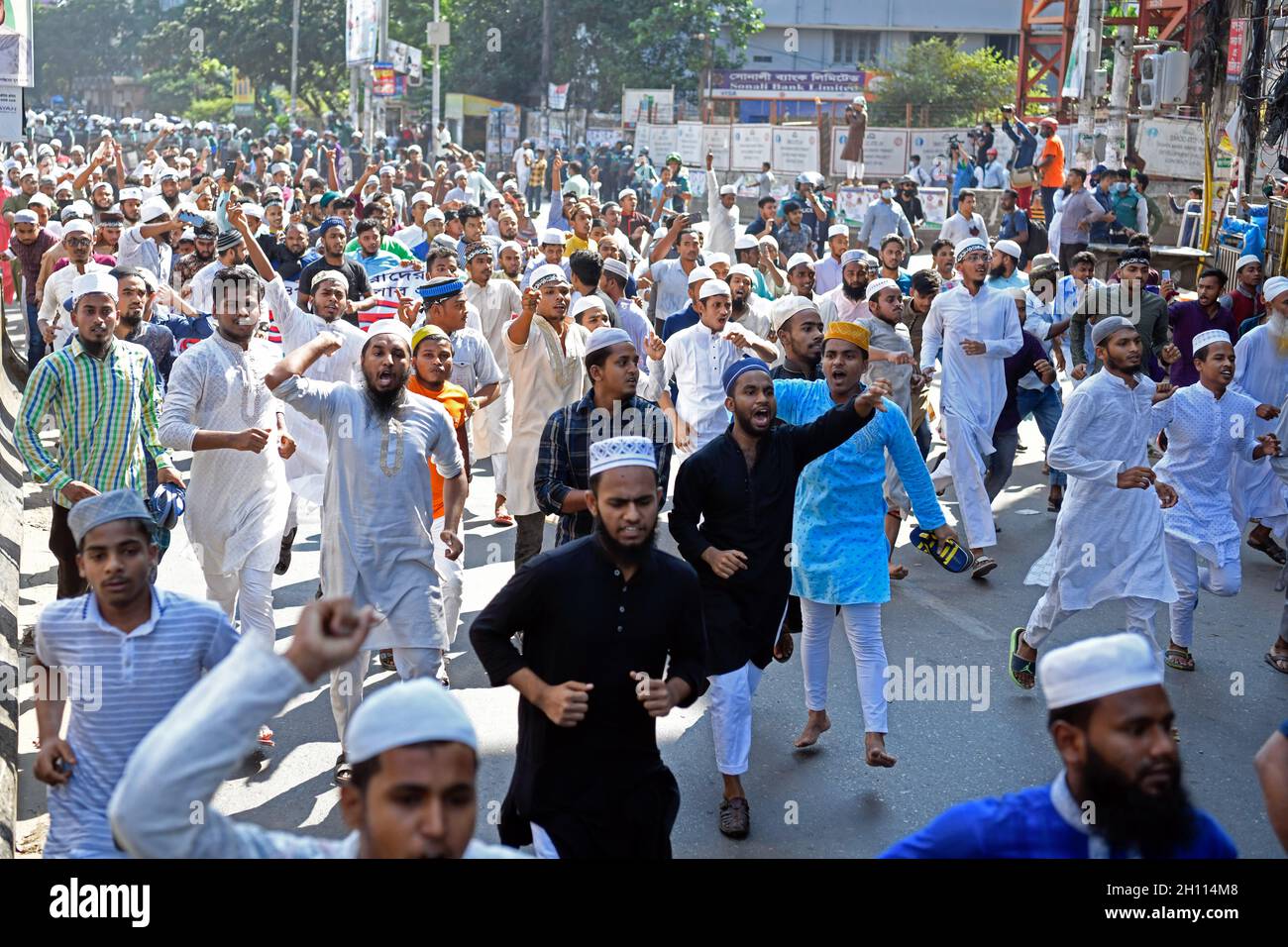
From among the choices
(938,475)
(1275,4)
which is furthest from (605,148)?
(938,475)

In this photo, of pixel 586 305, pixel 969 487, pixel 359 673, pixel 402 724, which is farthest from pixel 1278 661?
pixel 402 724

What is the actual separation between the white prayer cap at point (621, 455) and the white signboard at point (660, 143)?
39019mm

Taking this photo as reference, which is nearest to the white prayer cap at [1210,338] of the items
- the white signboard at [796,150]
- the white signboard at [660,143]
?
the white signboard at [796,150]

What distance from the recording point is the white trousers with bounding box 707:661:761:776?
20.3 feet

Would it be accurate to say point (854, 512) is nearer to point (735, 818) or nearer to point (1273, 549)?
point (735, 818)

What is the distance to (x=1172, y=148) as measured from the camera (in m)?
23.7

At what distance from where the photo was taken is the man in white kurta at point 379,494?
626 cm

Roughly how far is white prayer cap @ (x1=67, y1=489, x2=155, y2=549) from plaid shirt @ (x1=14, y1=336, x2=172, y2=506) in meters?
2.52

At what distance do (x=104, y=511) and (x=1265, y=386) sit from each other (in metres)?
7.72

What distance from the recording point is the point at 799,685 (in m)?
8.08

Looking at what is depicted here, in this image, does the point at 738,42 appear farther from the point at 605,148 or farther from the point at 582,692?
the point at 582,692

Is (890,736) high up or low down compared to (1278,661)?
down

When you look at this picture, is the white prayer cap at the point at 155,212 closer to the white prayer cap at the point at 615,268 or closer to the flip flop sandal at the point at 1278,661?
the white prayer cap at the point at 615,268
